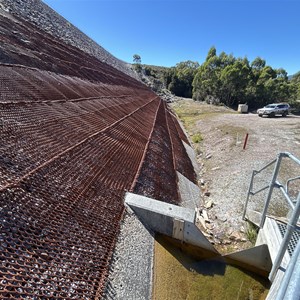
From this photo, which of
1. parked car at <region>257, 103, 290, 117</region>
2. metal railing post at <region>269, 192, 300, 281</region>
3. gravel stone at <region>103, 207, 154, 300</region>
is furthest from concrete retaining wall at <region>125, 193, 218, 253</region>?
parked car at <region>257, 103, 290, 117</region>

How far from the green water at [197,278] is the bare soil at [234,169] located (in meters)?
1.28

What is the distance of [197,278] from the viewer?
17.8 feet

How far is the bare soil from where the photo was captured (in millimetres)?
8234

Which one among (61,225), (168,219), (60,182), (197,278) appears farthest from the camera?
(168,219)

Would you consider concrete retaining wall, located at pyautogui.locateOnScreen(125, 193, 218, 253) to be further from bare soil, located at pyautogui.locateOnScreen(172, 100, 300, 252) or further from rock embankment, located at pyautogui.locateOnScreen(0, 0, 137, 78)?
rock embankment, located at pyautogui.locateOnScreen(0, 0, 137, 78)

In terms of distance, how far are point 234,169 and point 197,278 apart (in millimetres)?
8361

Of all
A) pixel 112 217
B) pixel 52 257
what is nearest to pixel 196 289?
pixel 112 217

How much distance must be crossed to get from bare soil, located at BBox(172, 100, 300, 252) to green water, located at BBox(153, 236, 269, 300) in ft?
4.21

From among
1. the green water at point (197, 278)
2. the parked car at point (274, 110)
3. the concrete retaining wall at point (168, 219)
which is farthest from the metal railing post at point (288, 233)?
the parked car at point (274, 110)

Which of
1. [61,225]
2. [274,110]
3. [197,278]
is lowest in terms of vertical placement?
[197,278]

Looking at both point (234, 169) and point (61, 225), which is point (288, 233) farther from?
point (234, 169)

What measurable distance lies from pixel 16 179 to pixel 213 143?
15821 millimetres

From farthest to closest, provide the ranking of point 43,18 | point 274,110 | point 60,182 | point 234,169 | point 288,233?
point 274,110 < point 43,18 < point 234,169 < point 60,182 < point 288,233

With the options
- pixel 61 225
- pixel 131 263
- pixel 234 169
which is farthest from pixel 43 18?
pixel 131 263
